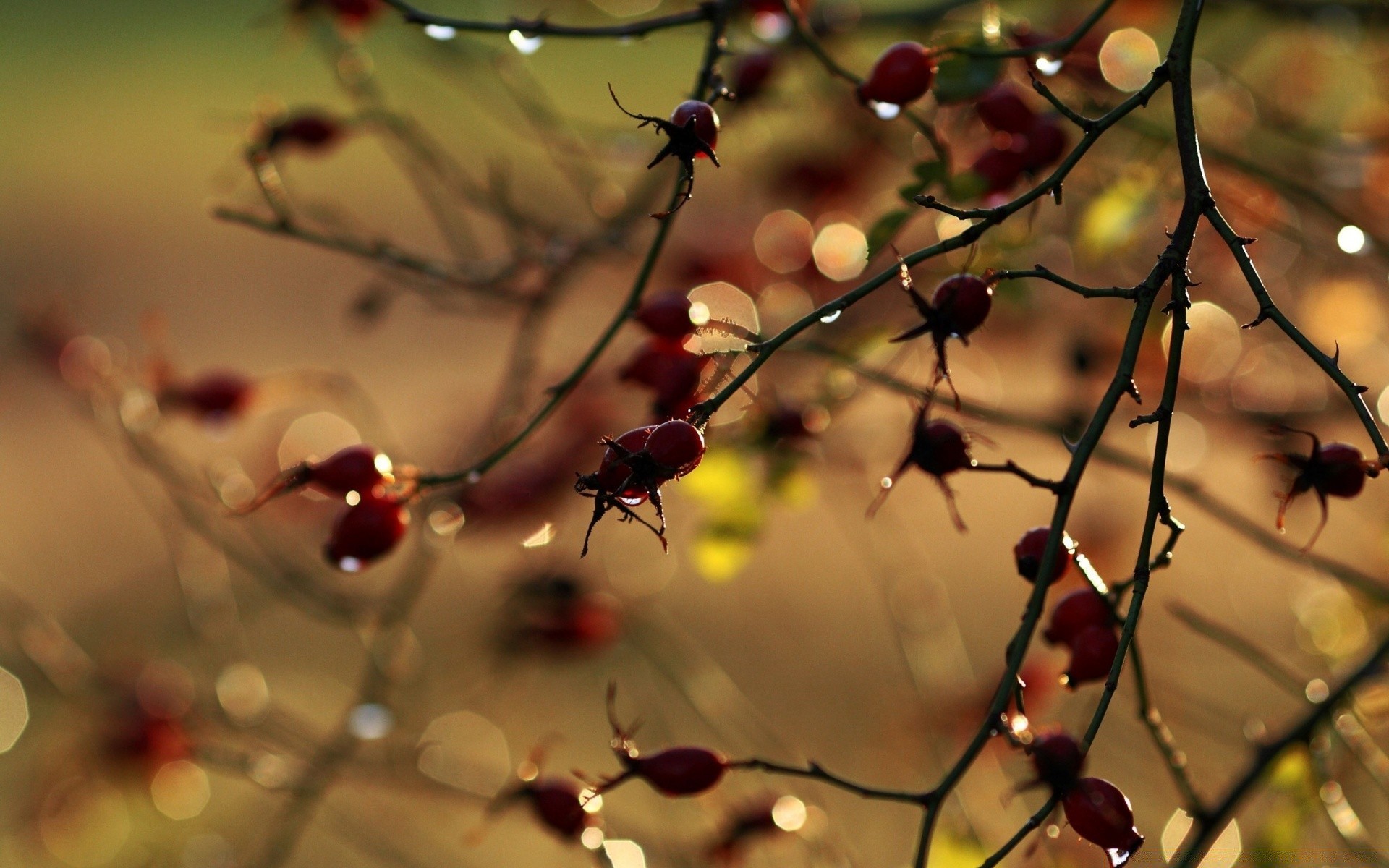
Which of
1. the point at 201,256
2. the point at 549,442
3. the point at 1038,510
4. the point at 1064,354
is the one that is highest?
the point at 1038,510

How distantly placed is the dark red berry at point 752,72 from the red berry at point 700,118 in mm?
475

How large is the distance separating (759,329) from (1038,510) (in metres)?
2.33

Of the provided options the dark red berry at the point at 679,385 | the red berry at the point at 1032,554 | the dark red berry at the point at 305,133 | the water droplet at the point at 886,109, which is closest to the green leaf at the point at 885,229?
the water droplet at the point at 886,109

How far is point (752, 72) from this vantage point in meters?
1.39

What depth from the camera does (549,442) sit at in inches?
83.2

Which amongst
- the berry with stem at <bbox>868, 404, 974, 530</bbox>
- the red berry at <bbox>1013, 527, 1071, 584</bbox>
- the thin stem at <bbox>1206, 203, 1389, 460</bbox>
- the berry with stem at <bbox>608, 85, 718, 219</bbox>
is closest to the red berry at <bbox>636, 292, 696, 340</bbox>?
the berry with stem at <bbox>608, 85, 718, 219</bbox>

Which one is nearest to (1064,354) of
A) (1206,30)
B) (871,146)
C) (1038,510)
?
(871,146)

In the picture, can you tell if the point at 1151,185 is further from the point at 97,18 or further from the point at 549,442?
the point at 97,18

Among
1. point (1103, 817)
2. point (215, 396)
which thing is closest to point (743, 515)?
point (1103, 817)

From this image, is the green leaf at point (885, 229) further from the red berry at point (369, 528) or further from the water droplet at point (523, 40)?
the red berry at point (369, 528)

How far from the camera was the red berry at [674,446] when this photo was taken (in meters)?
0.79

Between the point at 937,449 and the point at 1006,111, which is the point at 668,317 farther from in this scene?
the point at 1006,111

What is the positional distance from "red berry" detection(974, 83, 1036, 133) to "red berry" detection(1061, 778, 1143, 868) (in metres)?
0.66

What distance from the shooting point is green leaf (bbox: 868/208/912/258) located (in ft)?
3.58
